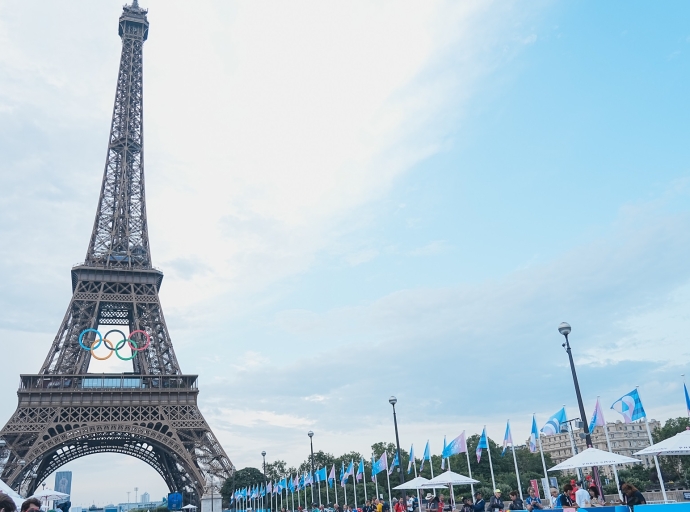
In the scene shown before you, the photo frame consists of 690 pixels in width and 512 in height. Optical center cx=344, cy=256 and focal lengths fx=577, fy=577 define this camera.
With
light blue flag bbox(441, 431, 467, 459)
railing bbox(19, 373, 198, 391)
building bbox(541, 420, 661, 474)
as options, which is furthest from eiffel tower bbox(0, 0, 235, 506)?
building bbox(541, 420, 661, 474)

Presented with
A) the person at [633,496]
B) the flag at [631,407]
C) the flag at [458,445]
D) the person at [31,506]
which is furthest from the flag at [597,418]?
the person at [31,506]

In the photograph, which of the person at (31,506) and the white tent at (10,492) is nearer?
the person at (31,506)

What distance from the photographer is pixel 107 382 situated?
5812 centimetres

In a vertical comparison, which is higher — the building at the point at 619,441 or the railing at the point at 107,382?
the railing at the point at 107,382

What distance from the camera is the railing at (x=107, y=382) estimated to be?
180 ft

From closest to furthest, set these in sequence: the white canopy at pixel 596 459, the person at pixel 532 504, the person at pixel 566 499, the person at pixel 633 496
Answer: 1. the person at pixel 633 496
2. the person at pixel 566 499
3. the person at pixel 532 504
4. the white canopy at pixel 596 459

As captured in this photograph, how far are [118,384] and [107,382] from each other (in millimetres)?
1090

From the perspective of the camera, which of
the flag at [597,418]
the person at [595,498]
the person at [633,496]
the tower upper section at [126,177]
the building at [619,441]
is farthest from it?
the building at [619,441]

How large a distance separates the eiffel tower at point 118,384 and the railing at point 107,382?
3.8 inches

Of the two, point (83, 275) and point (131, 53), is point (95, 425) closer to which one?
point (83, 275)

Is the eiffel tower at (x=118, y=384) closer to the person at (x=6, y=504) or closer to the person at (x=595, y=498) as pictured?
the person at (x=595, y=498)

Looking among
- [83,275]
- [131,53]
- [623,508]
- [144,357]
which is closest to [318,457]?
[144,357]

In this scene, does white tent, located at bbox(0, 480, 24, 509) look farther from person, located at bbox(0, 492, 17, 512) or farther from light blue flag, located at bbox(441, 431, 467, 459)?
light blue flag, located at bbox(441, 431, 467, 459)

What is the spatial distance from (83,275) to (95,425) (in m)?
16.2
